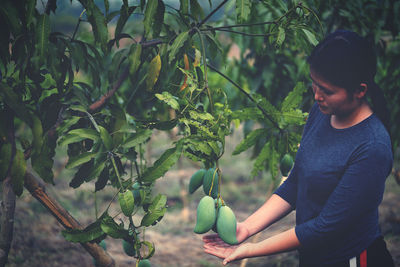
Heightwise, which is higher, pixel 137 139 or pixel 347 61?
pixel 347 61

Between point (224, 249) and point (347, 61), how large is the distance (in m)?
0.62

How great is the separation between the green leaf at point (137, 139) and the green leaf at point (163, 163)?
9 cm

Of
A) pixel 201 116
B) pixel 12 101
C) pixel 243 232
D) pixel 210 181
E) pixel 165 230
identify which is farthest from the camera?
pixel 165 230

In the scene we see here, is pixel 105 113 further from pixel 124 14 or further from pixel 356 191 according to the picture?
pixel 356 191

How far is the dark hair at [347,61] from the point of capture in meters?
0.91

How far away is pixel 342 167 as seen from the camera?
0.95 m

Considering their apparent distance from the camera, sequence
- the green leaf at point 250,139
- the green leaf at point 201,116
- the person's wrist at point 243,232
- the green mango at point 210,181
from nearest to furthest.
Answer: the green leaf at point 201,116, the green mango at point 210,181, the person's wrist at point 243,232, the green leaf at point 250,139

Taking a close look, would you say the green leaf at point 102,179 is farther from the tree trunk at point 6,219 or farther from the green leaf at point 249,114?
the green leaf at point 249,114

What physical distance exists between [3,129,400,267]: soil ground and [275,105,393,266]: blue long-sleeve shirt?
0.80m

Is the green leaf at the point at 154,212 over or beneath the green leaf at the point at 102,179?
beneath

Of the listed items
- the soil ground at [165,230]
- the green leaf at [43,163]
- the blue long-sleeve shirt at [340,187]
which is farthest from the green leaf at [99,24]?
the soil ground at [165,230]

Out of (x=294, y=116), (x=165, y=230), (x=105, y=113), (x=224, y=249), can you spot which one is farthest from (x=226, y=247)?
(x=165, y=230)

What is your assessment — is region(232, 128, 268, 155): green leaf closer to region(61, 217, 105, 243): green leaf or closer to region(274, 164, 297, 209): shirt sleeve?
region(274, 164, 297, 209): shirt sleeve

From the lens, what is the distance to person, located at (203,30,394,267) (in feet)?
2.98
